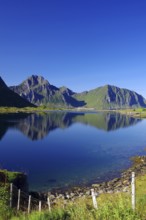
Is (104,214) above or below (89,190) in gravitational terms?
above

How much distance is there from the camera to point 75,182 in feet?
194

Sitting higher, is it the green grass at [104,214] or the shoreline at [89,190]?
the green grass at [104,214]

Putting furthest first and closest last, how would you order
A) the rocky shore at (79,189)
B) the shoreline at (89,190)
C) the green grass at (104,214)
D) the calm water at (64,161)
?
the calm water at (64,161) → the shoreline at (89,190) → the rocky shore at (79,189) → the green grass at (104,214)

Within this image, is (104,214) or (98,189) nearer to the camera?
(104,214)

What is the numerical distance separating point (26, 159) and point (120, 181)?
100 feet

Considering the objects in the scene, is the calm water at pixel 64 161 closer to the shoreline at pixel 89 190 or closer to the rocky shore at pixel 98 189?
the shoreline at pixel 89 190

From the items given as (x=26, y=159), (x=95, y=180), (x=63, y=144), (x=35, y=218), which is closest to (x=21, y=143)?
(x=63, y=144)

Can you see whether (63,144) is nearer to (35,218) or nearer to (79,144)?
(79,144)

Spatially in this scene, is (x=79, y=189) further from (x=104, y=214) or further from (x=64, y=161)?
(x=104, y=214)

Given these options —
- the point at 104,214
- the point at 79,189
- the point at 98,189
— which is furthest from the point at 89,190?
A: the point at 104,214

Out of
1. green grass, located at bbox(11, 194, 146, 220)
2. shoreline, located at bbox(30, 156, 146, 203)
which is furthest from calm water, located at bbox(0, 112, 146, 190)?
green grass, located at bbox(11, 194, 146, 220)

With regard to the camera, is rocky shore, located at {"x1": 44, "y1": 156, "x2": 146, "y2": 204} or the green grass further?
rocky shore, located at {"x1": 44, "y1": 156, "x2": 146, "y2": 204}

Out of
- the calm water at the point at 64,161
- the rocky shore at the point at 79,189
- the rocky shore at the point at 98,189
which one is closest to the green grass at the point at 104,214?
the rocky shore at the point at 79,189

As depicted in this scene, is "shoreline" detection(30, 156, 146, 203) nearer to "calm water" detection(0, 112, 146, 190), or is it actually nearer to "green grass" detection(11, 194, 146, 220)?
"calm water" detection(0, 112, 146, 190)
